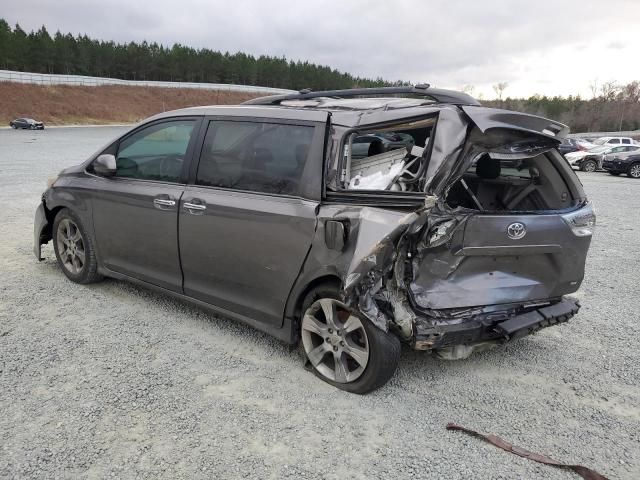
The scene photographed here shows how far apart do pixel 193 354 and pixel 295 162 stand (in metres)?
1.55

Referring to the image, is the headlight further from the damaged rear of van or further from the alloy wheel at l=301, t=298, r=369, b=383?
the alloy wheel at l=301, t=298, r=369, b=383

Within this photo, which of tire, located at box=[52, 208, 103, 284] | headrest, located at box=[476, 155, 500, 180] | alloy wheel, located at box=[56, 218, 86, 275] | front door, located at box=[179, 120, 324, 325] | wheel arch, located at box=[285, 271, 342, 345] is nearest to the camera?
wheel arch, located at box=[285, 271, 342, 345]

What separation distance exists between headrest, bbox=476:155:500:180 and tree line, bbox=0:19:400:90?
3432 inches

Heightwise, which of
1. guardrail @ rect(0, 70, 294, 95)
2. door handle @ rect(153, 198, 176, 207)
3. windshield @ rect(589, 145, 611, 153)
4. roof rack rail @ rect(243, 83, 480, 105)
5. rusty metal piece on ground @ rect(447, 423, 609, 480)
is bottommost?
rusty metal piece on ground @ rect(447, 423, 609, 480)

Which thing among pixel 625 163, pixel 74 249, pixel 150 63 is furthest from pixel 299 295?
pixel 150 63

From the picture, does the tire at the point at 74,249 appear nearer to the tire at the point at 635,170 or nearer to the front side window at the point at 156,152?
the front side window at the point at 156,152

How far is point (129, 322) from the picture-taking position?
4141mm

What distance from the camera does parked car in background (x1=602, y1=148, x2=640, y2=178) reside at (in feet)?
72.4

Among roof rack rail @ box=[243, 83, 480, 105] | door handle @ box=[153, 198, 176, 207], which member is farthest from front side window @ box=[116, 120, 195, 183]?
roof rack rail @ box=[243, 83, 480, 105]

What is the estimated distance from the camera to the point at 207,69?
99.5 m

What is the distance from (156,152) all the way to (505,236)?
2867 millimetres

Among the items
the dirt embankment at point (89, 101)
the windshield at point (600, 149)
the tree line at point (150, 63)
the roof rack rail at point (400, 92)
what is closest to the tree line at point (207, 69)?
the tree line at point (150, 63)

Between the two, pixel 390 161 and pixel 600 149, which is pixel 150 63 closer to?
pixel 600 149

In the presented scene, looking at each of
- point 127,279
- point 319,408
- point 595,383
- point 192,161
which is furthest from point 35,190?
point 595,383
